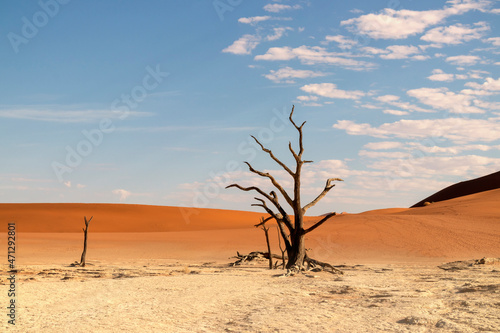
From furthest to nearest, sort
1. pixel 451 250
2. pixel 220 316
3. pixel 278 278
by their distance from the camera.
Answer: pixel 451 250, pixel 278 278, pixel 220 316

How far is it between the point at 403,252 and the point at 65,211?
51853mm

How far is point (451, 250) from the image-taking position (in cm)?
2462

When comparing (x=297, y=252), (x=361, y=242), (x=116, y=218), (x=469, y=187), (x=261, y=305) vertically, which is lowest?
(x=261, y=305)

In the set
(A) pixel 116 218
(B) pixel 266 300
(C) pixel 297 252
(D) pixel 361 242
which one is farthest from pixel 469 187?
(B) pixel 266 300

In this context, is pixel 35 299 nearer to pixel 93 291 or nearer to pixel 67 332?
pixel 93 291

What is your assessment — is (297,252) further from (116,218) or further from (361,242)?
(116,218)

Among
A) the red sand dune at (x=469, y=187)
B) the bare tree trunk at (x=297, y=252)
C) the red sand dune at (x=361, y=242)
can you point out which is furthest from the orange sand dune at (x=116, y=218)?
the bare tree trunk at (x=297, y=252)

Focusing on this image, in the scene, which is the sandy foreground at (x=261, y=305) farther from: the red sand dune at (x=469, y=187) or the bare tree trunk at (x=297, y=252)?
the red sand dune at (x=469, y=187)

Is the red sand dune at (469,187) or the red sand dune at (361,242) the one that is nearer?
the red sand dune at (361,242)

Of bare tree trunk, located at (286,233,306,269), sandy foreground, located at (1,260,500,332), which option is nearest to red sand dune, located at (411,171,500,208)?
bare tree trunk, located at (286,233,306,269)

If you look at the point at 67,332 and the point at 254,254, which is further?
the point at 254,254

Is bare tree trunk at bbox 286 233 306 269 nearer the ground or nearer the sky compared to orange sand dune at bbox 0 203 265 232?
nearer the ground

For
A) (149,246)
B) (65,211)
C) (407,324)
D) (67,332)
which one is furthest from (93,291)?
(65,211)

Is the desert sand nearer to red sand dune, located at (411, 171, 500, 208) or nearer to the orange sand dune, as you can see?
the orange sand dune
